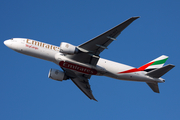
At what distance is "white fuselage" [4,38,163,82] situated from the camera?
38438 millimetres

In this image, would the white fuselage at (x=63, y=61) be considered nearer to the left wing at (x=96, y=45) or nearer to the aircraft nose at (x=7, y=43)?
the aircraft nose at (x=7, y=43)

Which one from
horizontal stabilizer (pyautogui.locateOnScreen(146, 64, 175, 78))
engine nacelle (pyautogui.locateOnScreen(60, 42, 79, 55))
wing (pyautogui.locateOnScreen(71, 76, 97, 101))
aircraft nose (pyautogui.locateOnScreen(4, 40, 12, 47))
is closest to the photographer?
engine nacelle (pyautogui.locateOnScreen(60, 42, 79, 55))

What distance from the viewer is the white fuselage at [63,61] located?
38438 millimetres

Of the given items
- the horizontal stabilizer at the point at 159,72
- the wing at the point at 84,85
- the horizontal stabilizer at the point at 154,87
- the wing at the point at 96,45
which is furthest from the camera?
the wing at the point at 84,85

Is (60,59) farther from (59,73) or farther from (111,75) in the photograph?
(111,75)

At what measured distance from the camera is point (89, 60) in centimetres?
3828

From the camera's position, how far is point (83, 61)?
126 ft

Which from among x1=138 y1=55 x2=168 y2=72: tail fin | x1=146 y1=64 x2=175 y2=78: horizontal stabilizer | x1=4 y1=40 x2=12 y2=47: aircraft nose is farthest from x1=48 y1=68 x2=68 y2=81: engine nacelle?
x1=146 y1=64 x2=175 y2=78: horizontal stabilizer

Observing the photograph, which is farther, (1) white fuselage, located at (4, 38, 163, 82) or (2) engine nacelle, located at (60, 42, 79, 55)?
(1) white fuselage, located at (4, 38, 163, 82)

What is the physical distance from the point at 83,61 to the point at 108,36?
22.8ft

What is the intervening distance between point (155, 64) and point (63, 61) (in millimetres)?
18248

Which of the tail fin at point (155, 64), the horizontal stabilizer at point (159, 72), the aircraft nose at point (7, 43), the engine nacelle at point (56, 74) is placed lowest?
the engine nacelle at point (56, 74)

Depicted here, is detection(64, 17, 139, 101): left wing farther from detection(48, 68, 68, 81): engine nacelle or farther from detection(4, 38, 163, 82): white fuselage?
detection(48, 68, 68, 81): engine nacelle

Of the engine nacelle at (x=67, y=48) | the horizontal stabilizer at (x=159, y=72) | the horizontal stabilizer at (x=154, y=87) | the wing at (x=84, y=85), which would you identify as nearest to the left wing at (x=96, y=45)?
the engine nacelle at (x=67, y=48)
